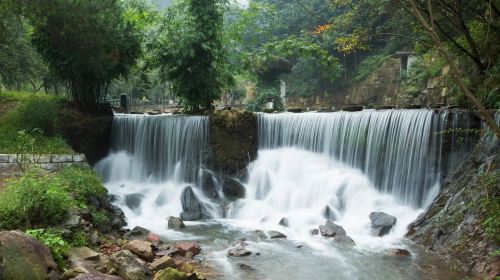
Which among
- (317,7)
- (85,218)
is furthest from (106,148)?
(317,7)

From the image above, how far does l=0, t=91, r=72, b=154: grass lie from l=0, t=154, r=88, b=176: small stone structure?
0.49m

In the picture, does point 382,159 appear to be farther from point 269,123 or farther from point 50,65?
point 50,65

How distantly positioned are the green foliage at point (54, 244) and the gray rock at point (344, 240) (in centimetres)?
544

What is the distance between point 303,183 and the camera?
42.7ft

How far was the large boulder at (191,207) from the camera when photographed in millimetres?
11828

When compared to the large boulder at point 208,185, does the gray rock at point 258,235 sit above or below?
below

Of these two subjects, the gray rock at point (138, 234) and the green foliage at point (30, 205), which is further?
the gray rock at point (138, 234)

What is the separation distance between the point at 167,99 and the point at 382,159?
35.6 meters

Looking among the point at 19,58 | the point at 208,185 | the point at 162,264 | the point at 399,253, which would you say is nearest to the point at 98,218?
the point at 162,264

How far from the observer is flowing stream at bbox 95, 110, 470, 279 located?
8.16m

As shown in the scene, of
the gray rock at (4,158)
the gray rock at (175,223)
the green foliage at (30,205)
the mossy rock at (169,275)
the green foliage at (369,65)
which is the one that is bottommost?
the gray rock at (175,223)

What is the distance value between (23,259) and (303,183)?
29.4 ft

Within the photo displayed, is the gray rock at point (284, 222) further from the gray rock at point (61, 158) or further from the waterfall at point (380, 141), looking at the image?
the gray rock at point (61, 158)

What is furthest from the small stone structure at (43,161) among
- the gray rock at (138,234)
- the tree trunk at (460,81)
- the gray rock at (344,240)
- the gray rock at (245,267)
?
the tree trunk at (460,81)
